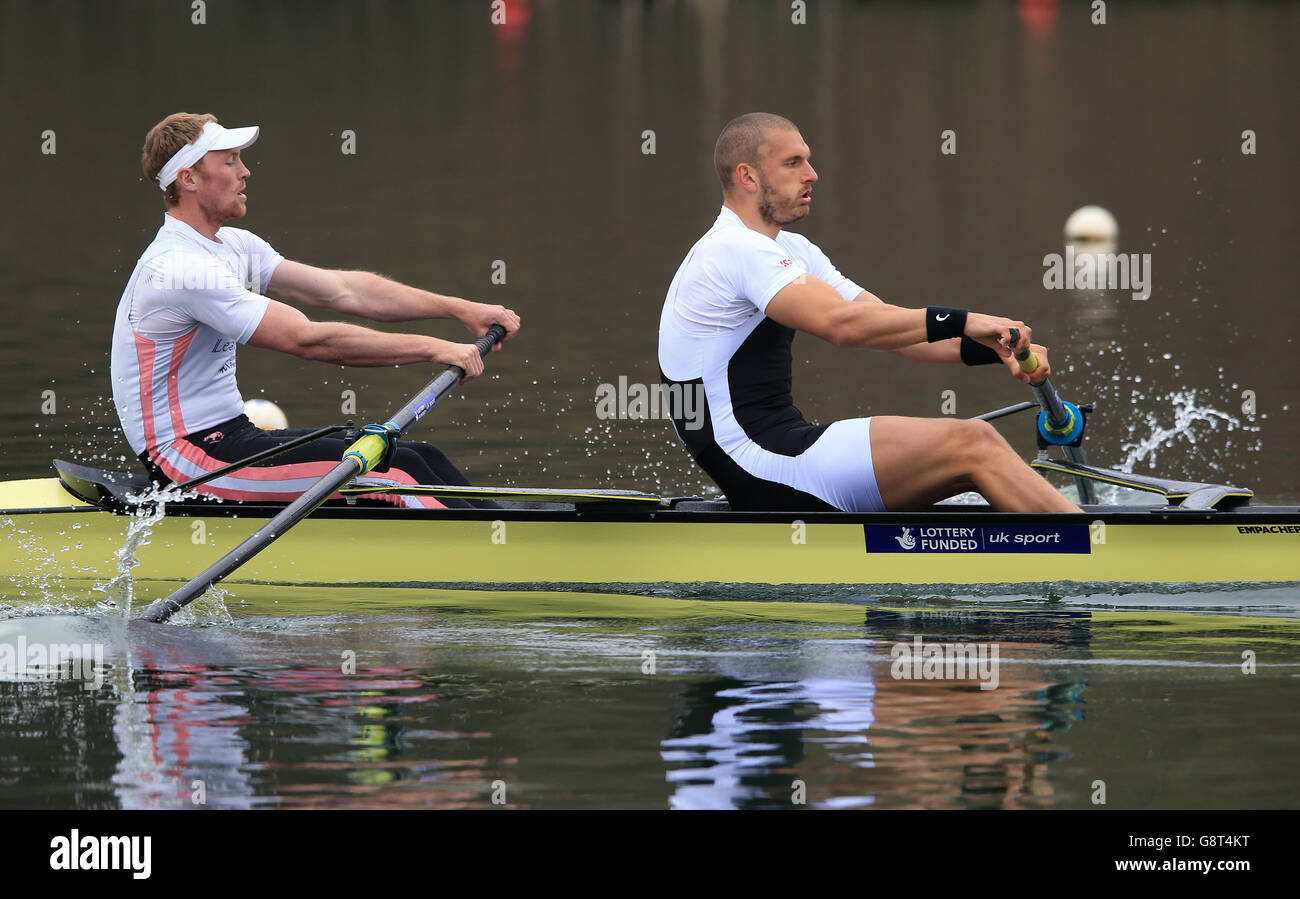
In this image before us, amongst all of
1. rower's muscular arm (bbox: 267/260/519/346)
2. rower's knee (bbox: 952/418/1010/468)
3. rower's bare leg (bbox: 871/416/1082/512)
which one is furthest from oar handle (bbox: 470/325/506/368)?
rower's knee (bbox: 952/418/1010/468)

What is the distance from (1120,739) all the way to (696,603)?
2.36 m

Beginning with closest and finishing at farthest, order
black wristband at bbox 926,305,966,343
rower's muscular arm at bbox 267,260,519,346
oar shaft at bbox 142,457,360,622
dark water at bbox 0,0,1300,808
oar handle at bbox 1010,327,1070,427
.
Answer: dark water at bbox 0,0,1300,808
black wristband at bbox 926,305,966,343
oar shaft at bbox 142,457,360,622
oar handle at bbox 1010,327,1070,427
rower's muscular arm at bbox 267,260,519,346

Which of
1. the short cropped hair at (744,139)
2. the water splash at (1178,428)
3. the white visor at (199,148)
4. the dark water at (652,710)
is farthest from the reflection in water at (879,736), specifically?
the water splash at (1178,428)

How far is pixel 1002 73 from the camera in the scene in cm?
3869

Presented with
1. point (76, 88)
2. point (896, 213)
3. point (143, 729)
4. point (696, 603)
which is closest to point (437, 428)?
point (696, 603)

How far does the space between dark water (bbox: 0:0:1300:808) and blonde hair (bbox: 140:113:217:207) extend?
1.93 m

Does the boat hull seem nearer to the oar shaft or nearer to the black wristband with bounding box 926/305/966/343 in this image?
the oar shaft

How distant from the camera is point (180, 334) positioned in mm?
7656

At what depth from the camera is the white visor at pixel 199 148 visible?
752 centimetres

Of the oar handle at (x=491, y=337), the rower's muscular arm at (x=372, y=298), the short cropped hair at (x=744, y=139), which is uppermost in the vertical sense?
the short cropped hair at (x=744, y=139)

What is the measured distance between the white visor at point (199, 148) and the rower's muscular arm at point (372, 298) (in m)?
0.85

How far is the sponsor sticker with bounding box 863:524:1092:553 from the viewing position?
751 centimetres

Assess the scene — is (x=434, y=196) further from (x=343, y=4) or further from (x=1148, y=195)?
(x=343, y=4)

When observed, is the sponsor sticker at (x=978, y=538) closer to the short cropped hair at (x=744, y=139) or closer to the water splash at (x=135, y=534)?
the short cropped hair at (x=744, y=139)
